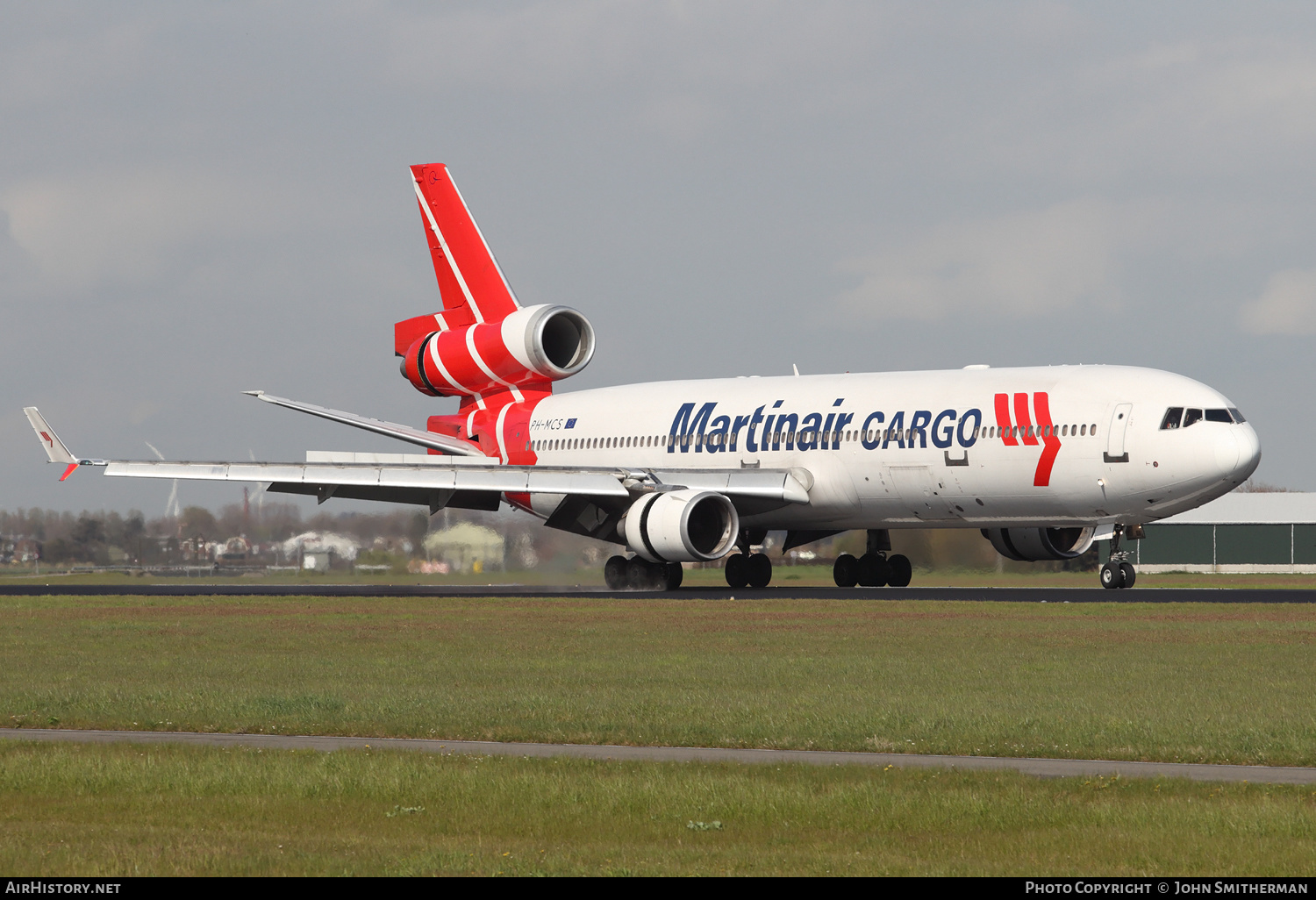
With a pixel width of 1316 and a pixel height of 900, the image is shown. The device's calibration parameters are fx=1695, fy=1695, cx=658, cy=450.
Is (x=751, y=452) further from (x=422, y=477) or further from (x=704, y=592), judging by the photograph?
(x=422, y=477)

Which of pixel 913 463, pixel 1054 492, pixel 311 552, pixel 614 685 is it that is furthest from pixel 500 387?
pixel 614 685

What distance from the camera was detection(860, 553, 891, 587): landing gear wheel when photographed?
46.3 metres

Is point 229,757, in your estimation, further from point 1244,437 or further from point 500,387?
point 500,387

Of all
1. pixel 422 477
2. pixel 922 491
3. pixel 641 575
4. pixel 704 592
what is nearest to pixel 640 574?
pixel 641 575

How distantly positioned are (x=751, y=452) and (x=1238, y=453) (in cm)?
1265

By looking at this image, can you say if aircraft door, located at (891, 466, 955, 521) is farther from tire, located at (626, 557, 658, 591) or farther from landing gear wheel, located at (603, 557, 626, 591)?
landing gear wheel, located at (603, 557, 626, 591)

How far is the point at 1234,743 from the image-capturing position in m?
14.8

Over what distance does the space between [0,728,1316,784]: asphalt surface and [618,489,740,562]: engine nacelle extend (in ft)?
79.2

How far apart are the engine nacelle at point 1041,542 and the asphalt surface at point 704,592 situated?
0.93 metres

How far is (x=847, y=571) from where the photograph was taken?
4681 cm

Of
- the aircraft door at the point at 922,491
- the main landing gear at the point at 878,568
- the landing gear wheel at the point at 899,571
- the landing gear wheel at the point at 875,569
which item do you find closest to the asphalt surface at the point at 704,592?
the landing gear wheel at the point at 899,571

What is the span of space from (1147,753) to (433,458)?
118 feet
